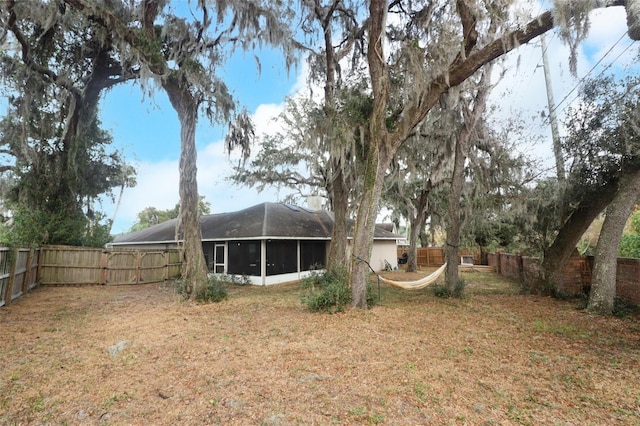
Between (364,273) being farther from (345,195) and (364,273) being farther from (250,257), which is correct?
(250,257)

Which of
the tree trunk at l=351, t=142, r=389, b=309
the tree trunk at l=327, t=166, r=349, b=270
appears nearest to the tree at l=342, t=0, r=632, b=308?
the tree trunk at l=351, t=142, r=389, b=309

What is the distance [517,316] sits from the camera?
5.74m

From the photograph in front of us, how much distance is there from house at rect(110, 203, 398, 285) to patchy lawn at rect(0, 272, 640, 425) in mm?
5449

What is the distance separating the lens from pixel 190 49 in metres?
7.72

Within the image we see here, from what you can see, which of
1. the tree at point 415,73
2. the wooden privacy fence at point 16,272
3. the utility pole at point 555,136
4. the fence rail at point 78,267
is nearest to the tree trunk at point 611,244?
the utility pole at point 555,136

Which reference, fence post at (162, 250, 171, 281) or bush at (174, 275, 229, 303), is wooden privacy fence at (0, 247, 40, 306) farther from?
fence post at (162, 250, 171, 281)

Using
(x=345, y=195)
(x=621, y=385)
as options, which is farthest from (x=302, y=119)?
(x=621, y=385)

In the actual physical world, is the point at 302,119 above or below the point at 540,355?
above

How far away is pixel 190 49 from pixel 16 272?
6.84m

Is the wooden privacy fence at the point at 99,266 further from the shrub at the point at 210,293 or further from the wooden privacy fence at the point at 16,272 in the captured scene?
the shrub at the point at 210,293

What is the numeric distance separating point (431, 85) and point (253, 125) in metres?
5.12

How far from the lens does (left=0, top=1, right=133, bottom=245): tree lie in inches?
345

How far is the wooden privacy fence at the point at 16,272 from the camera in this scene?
6.45 m

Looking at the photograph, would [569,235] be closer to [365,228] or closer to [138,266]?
[365,228]
